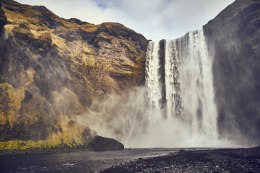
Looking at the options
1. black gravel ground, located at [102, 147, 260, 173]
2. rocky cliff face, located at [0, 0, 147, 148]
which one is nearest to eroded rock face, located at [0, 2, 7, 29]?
rocky cliff face, located at [0, 0, 147, 148]

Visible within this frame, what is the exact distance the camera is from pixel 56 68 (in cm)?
8600

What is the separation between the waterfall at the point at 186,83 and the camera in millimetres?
82062

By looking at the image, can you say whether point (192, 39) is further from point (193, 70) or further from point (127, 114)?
point (127, 114)

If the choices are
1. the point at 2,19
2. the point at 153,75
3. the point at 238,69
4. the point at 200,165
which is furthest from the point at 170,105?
the point at 2,19

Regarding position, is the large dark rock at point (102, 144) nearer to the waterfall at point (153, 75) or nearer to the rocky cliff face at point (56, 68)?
the rocky cliff face at point (56, 68)

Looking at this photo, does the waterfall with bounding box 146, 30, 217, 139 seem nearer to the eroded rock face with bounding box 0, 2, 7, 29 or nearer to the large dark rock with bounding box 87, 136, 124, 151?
the large dark rock with bounding box 87, 136, 124, 151

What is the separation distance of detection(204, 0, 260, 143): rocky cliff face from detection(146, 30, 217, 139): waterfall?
2.90 m

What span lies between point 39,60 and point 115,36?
28.4 m

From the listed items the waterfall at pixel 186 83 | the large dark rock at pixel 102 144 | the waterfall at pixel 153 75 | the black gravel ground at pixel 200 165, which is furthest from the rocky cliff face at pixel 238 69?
the black gravel ground at pixel 200 165

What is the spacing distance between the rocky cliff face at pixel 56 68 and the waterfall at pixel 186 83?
5.56 meters

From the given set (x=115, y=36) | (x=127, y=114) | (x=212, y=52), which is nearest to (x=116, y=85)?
(x=127, y=114)

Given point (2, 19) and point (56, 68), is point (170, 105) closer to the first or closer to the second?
point (56, 68)

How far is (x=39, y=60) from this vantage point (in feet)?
276

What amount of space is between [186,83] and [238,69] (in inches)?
620
